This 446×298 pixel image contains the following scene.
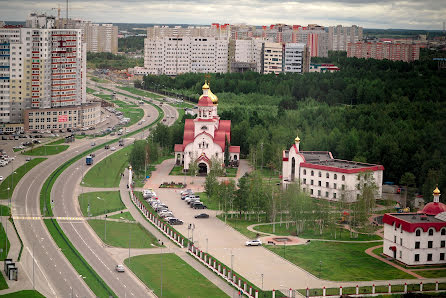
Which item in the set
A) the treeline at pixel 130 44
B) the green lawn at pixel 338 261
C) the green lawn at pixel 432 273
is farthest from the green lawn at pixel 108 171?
the treeline at pixel 130 44

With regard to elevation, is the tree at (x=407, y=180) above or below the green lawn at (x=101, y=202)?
above

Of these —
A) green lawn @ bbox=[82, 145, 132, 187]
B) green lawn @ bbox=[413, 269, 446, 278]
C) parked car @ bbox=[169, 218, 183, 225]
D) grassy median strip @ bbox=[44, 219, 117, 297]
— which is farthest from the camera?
green lawn @ bbox=[82, 145, 132, 187]

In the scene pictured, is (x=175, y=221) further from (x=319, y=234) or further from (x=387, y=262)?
(x=387, y=262)

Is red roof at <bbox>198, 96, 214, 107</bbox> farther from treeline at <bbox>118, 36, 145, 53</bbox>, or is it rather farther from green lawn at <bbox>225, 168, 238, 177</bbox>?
treeline at <bbox>118, 36, 145, 53</bbox>

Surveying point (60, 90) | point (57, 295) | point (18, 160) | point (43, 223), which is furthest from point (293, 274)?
point (60, 90)

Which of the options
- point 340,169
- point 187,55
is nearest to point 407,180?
point 340,169

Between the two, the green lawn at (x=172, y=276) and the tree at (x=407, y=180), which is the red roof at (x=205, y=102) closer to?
the tree at (x=407, y=180)

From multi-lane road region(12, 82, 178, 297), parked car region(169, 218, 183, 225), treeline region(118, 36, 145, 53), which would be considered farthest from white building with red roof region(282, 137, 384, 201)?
treeline region(118, 36, 145, 53)
